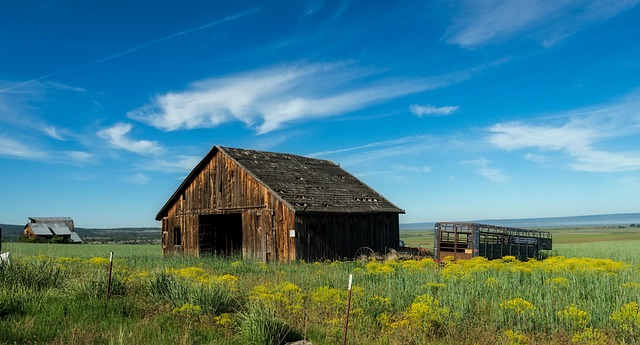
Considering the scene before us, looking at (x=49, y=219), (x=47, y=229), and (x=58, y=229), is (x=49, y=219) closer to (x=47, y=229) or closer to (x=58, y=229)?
(x=58, y=229)

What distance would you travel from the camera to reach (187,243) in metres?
29.5

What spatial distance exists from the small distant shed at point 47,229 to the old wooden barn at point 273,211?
179 feet

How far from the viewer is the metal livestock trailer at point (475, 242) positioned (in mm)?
23531

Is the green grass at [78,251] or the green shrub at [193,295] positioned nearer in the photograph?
the green shrub at [193,295]

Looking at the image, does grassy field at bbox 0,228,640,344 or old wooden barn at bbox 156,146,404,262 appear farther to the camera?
old wooden barn at bbox 156,146,404,262

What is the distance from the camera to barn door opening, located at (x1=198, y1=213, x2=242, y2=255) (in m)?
29.1

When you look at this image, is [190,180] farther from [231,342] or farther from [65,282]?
[231,342]

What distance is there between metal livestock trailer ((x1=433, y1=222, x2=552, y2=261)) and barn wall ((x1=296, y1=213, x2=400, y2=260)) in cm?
479

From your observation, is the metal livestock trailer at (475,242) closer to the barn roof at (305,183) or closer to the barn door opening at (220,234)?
the barn roof at (305,183)

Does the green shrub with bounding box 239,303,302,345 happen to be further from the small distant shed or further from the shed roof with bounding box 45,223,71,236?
the shed roof with bounding box 45,223,71,236

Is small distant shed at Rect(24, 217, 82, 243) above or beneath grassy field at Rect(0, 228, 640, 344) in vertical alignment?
beneath

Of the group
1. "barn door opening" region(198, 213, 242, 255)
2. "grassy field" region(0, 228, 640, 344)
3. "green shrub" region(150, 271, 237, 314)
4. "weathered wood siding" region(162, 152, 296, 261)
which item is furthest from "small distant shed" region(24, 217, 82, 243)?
"green shrub" region(150, 271, 237, 314)

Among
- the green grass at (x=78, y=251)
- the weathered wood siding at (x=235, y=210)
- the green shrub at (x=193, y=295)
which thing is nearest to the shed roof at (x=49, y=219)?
the green grass at (x=78, y=251)

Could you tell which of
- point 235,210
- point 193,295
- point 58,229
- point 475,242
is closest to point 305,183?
point 235,210
